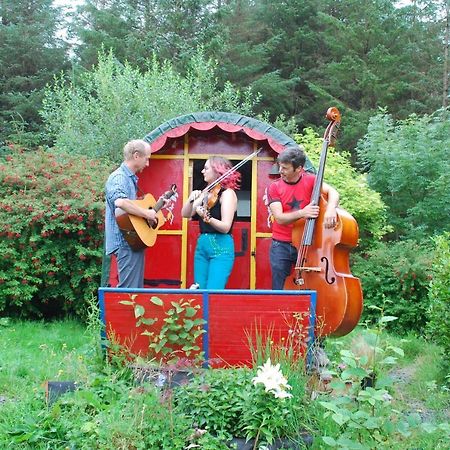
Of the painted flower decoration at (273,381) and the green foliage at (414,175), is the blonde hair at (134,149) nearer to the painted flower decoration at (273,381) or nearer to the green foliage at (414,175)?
the painted flower decoration at (273,381)

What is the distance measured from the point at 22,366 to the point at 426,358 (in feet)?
12.5

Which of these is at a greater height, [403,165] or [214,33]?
[214,33]

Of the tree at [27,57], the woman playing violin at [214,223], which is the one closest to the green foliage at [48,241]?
the woman playing violin at [214,223]

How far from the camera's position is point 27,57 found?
74.6 feet

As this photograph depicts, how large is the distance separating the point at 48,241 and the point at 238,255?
89.3 inches

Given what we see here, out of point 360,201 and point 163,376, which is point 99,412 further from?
point 360,201

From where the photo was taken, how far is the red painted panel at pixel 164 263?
6699 mm

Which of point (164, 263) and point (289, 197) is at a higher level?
point (289, 197)

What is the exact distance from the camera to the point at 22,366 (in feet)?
18.0

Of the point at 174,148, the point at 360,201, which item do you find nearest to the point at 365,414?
the point at 174,148

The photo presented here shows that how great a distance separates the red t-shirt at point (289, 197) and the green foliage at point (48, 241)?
2.68 metres

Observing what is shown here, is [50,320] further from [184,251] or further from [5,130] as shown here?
[5,130]

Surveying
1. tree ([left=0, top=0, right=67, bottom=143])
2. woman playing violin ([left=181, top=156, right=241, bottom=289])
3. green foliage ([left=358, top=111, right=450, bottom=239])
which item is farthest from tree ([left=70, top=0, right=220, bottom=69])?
woman playing violin ([left=181, top=156, right=241, bottom=289])

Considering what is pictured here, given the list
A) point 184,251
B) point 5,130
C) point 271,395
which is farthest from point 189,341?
point 5,130
